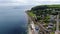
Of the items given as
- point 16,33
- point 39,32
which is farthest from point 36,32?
point 16,33

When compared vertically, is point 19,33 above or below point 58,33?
below

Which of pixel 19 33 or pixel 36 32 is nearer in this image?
pixel 36 32

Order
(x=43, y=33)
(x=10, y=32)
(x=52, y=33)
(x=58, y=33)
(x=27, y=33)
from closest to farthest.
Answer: (x=58, y=33), (x=52, y=33), (x=43, y=33), (x=27, y=33), (x=10, y=32)

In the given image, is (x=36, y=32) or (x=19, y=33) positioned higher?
(x=36, y=32)

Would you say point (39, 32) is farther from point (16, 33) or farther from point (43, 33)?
point (16, 33)

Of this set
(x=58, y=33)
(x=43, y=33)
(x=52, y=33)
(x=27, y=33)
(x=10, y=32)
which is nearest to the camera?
(x=58, y=33)

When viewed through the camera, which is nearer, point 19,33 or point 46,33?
point 46,33

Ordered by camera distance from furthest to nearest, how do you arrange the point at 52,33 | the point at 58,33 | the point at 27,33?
the point at 27,33 → the point at 52,33 → the point at 58,33

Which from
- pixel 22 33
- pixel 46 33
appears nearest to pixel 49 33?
pixel 46 33

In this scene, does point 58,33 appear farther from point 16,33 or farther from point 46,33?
point 16,33
